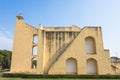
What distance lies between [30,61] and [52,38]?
5.61 metres

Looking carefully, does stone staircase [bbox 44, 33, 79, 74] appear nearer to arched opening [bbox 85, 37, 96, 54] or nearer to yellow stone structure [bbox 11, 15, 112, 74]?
yellow stone structure [bbox 11, 15, 112, 74]

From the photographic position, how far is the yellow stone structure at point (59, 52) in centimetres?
2152

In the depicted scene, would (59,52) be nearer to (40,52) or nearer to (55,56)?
(55,56)

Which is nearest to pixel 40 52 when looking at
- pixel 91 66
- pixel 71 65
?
pixel 71 65

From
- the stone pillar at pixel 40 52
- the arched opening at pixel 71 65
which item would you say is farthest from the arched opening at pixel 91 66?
the stone pillar at pixel 40 52

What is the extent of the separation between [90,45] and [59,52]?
573 centimetres

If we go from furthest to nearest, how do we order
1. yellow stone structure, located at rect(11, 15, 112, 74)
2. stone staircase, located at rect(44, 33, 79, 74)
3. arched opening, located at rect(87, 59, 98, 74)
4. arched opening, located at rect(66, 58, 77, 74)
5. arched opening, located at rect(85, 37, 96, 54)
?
arched opening, located at rect(85, 37, 96, 54) < stone staircase, located at rect(44, 33, 79, 74) < arched opening, located at rect(66, 58, 77, 74) < arched opening, located at rect(87, 59, 98, 74) < yellow stone structure, located at rect(11, 15, 112, 74)

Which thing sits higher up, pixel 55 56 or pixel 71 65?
pixel 55 56

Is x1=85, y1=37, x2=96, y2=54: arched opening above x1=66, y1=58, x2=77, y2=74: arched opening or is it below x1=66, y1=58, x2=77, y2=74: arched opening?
above

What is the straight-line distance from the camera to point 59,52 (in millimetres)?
23594

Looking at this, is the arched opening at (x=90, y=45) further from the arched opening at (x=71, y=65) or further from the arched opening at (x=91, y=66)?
the arched opening at (x=71, y=65)

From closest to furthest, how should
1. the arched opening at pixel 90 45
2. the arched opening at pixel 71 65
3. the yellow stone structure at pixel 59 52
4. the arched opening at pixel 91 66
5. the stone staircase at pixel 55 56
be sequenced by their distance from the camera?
the yellow stone structure at pixel 59 52, the arched opening at pixel 91 66, the arched opening at pixel 71 65, the stone staircase at pixel 55 56, the arched opening at pixel 90 45

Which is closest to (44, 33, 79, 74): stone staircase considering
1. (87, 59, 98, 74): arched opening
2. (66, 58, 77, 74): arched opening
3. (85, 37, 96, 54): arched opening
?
(66, 58, 77, 74): arched opening

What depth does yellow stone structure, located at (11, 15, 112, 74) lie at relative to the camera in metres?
21.5
